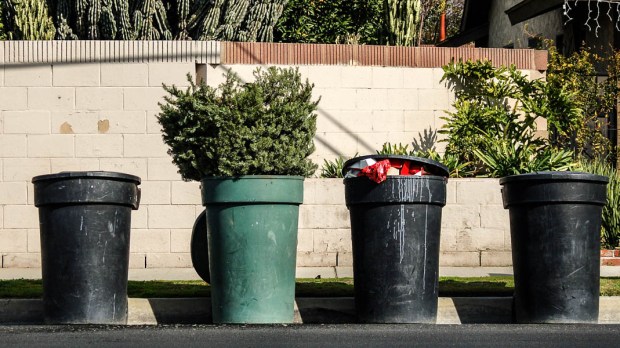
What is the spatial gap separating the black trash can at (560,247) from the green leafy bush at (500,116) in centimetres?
443

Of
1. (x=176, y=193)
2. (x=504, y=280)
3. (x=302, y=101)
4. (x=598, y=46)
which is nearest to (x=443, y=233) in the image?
(x=504, y=280)

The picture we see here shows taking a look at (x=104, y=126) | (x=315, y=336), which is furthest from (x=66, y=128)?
(x=315, y=336)

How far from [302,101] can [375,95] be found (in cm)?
435

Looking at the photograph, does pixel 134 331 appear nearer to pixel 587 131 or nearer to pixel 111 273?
pixel 111 273

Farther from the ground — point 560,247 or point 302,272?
point 560,247

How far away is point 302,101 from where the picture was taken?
9695 mm

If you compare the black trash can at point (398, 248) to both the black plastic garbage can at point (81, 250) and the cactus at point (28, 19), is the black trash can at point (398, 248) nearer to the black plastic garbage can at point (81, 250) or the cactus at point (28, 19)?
the black plastic garbage can at point (81, 250)

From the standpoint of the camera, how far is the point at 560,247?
912cm

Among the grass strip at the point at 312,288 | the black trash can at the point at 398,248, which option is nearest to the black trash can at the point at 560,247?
the black trash can at the point at 398,248

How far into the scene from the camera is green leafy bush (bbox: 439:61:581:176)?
13.8 meters

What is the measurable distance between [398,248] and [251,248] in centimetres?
113

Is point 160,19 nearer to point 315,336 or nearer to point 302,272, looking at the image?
point 302,272

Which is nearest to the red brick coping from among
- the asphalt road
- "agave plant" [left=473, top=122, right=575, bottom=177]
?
"agave plant" [left=473, top=122, right=575, bottom=177]

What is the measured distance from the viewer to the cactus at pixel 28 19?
1714cm
